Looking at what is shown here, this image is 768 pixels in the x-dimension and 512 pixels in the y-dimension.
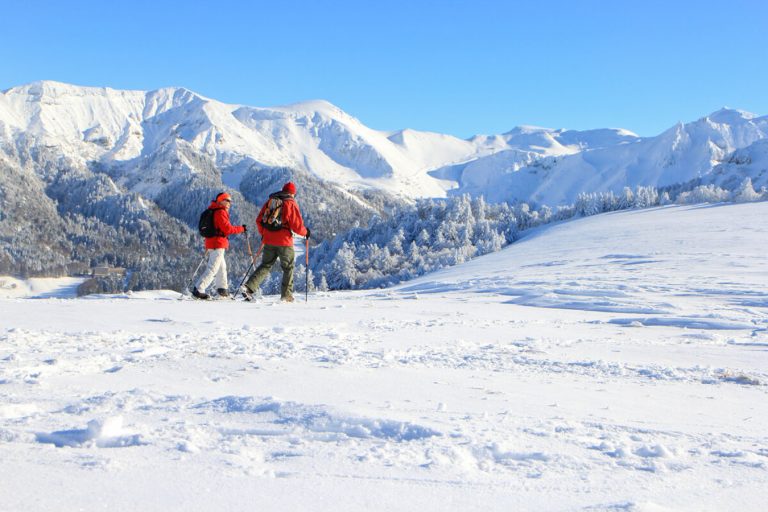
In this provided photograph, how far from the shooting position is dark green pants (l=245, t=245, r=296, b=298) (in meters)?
12.2

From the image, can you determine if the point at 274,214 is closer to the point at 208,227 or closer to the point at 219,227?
the point at 219,227

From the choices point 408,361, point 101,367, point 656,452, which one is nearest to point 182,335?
point 101,367

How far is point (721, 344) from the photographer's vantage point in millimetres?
7312

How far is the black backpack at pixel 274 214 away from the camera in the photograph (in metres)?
12.0

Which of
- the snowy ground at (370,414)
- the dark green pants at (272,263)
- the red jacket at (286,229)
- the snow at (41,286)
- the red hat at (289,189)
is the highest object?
the red hat at (289,189)

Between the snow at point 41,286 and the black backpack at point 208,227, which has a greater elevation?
the black backpack at point 208,227

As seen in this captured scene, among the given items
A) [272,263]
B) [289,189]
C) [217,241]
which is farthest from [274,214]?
[217,241]

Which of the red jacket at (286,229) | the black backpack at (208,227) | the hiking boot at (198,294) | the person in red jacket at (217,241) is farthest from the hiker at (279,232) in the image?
the black backpack at (208,227)

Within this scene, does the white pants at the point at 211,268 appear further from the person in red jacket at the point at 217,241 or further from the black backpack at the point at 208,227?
the black backpack at the point at 208,227

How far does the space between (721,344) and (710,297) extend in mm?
5355

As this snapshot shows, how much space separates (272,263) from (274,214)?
41.2 inches

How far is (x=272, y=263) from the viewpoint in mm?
12367

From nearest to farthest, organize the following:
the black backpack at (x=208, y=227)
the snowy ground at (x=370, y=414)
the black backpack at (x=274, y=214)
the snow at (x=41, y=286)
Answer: the snowy ground at (x=370, y=414)
the black backpack at (x=274, y=214)
the black backpack at (x=208, y=227)
the snow at (x=41, y=286)

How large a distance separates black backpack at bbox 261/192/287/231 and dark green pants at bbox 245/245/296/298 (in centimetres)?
42
